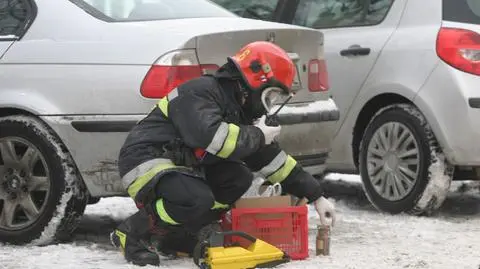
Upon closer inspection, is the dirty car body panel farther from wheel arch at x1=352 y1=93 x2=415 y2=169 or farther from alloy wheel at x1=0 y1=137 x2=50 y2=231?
wheel arch at x1=352 y1=93 x2=415 y2=169

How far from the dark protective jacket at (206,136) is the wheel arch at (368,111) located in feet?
5.74

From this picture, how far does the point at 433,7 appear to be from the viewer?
620 cm

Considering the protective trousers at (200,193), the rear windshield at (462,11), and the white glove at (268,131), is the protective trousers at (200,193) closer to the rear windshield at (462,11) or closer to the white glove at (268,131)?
the white glove at (268,131)

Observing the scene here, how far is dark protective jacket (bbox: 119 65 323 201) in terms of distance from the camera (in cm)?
445

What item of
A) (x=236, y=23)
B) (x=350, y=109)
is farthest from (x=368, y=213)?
(x=236, y=23)

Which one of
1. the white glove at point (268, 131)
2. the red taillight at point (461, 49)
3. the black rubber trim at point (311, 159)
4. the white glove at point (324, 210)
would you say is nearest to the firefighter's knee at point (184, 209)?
the white glove at point (268, 131)

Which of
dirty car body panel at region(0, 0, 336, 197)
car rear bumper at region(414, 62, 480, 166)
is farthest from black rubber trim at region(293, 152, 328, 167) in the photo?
car rear bumper at region(414, 62, 480, 166)

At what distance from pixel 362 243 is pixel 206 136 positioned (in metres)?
1.35

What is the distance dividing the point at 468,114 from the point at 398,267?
5.15 ft

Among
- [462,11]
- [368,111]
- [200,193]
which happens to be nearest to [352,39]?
[368,111]

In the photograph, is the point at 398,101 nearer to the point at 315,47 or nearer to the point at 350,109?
the point at 350,109

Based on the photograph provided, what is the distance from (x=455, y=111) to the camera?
19.4ft

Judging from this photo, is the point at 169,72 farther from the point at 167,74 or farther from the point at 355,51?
the point at 355,51

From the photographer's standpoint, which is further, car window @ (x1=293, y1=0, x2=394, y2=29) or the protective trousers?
car window @ (x1=293, y1=0, x2=394, y2=29)
